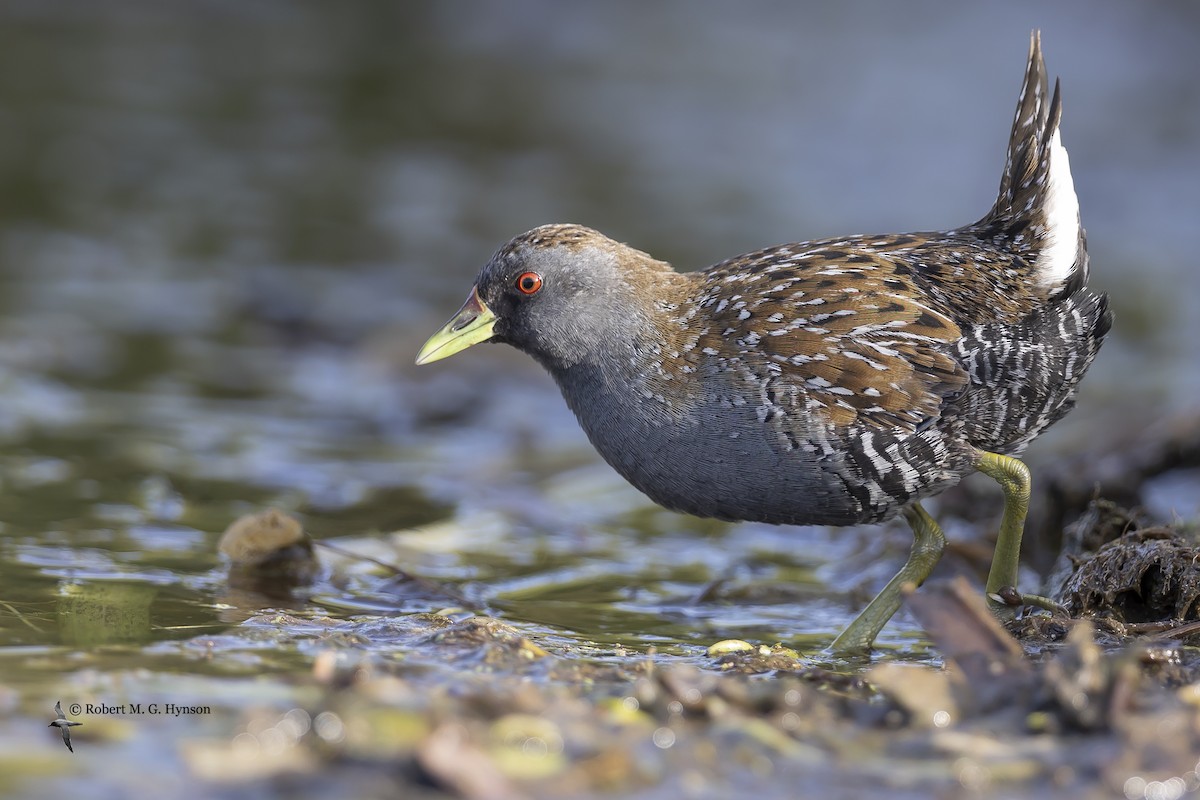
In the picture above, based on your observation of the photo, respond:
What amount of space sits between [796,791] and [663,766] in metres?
0.34

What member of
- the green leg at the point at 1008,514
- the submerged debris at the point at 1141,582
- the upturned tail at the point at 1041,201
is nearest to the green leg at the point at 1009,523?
the green leg at the point at 1008,514

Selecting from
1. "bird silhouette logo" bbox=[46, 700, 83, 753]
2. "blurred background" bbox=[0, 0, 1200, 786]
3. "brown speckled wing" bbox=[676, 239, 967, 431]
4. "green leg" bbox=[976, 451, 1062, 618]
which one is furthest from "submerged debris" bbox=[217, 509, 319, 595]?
"green leg" bbox=[976, 451, 1062, 618]

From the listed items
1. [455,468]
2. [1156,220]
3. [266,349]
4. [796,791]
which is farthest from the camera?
[1156,220]

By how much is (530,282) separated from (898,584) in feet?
6.08

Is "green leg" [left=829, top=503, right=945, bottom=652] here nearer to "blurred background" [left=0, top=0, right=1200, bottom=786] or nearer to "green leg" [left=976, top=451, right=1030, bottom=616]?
"green leg" [left=976, top=451, right=1030, bottom=616]

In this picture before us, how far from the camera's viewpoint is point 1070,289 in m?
5.50

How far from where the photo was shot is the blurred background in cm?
699

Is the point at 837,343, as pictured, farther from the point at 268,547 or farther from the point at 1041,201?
the point at 268,547

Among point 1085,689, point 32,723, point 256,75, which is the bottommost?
point 32,723

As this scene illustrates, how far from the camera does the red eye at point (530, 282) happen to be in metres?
5.69

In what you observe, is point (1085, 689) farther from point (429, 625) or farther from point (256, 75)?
point (256, 75)

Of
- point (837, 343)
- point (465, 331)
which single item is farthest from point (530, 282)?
point (837, 343)

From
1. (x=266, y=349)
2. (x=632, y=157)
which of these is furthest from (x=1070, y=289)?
(x=632, y=157)

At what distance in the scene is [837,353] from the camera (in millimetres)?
5109
